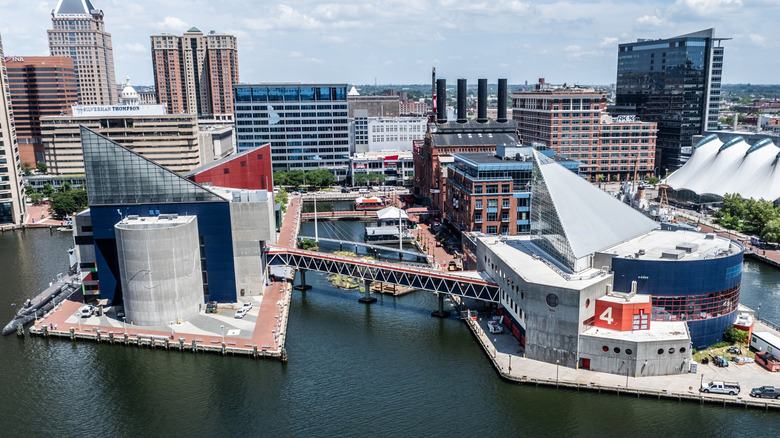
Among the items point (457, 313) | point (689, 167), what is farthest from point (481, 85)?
point (457, 313)

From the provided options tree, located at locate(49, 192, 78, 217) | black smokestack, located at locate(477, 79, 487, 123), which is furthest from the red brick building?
black smokestack, located at locate(477, 79, 487, 123)

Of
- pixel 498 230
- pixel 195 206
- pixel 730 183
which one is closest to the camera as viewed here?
pixel 195 206

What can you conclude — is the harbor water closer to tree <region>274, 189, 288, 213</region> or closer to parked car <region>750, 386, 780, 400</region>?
parked car <region>750, 386, 780, 400</region>

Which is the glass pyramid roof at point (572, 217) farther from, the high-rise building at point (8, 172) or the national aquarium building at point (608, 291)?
the high-rise building at point (8, 172)

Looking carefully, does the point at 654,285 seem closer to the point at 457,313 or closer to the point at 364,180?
the point at 457,313

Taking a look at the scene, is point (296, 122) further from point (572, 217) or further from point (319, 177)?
point (572, 217)

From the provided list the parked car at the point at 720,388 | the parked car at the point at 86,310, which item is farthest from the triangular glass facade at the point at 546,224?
the parked car at the point at 86,310

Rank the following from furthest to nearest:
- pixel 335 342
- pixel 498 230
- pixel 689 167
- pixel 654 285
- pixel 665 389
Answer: pixel 689 167
pixel 498 230
pixel 335 342
pixel 654 285
pixel 665 389

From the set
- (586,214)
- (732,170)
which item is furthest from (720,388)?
(732,170)
